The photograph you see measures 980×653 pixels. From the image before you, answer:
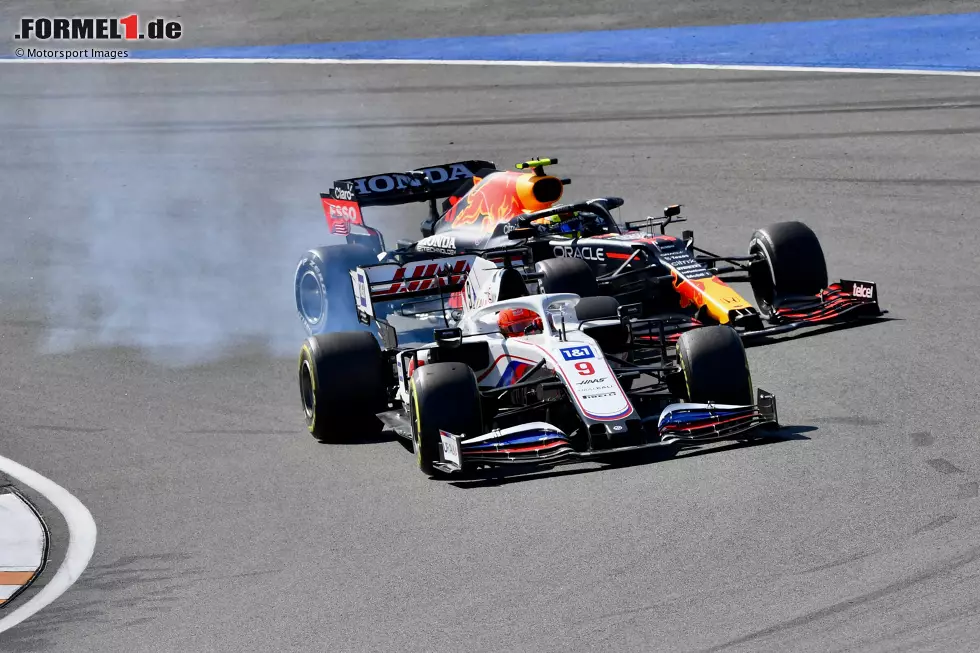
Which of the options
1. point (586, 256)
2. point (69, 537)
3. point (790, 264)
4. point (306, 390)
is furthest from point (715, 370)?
point (69, 537)

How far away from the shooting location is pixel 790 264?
13.8m

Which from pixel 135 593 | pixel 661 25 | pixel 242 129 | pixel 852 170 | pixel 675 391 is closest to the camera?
pixel 135 593

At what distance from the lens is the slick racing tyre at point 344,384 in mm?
10906

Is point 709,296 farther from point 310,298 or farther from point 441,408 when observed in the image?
point 441,408

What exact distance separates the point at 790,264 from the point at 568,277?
2.18 metres

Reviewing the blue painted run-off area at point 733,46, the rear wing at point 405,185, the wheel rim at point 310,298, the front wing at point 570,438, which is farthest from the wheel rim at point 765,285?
the blue painted run-off area at point 733,46

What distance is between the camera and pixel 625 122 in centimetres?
2417

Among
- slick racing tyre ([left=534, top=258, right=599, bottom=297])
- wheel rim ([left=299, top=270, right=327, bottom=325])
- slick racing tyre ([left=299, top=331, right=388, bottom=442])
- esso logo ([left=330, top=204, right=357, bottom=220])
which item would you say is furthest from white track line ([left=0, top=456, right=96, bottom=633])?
esso logo ([left=330, top=204, right=357, bottom=220])

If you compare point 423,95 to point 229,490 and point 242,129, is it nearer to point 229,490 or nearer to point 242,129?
point 242,129

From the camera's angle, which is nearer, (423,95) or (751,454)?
(751,454)

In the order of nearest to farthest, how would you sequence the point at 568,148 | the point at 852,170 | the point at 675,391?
the point at 675,391 < the point at 852,170 < the point at 568,148

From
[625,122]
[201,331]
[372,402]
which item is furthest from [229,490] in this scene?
[625,122]

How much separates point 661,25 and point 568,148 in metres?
7.55

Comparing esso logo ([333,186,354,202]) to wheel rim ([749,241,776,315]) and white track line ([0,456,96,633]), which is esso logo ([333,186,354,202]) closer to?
wheel rim ([749,241,776,315])
